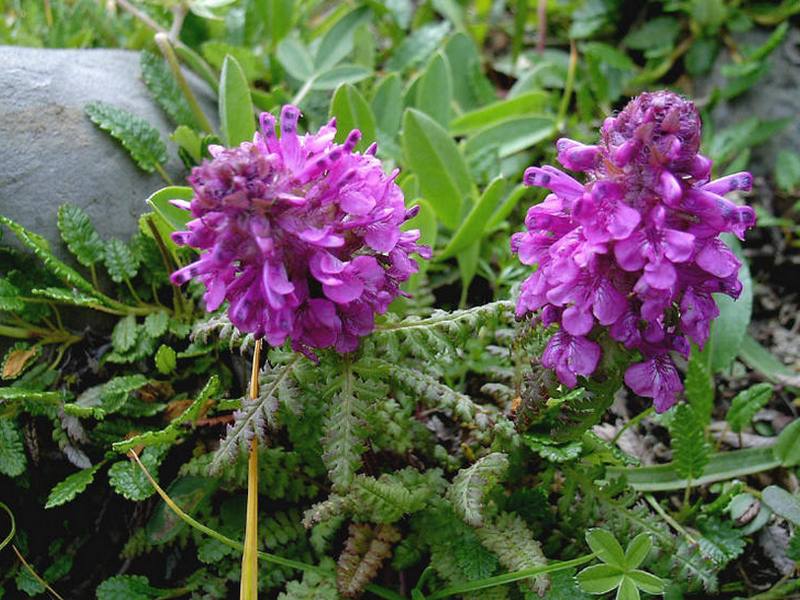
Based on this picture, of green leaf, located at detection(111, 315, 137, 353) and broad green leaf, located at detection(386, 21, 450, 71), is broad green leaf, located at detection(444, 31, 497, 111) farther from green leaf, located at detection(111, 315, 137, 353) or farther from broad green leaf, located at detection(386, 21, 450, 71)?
green leaf, located at detection(111, 315, 137, 353)

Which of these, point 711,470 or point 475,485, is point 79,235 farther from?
point 711,470

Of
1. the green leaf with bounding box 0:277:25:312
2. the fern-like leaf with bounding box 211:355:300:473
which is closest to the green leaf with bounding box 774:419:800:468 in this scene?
the fern-like leaf with bounding box 211:355:300:473

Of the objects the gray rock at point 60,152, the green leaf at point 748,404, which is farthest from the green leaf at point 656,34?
the gray rock at point 60,152

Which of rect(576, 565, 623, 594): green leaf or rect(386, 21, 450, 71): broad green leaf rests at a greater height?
rect(386, 21, 450, 71): broad green leaf

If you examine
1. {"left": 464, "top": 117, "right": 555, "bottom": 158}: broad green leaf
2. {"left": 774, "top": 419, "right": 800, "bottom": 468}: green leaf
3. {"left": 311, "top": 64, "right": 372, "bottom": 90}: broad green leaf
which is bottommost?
{"left": 774, "top": 419, "right": 800, "bottom": 468}: green leaf

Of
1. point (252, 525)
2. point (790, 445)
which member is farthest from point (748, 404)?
point (252, 525)

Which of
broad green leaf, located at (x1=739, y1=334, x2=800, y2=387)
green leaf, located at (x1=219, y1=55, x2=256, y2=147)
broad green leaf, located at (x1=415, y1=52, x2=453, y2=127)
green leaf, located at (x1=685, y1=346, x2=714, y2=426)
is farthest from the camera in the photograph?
broad green leaf, located at (x1=415, y1=52, x2=453, y2=127)

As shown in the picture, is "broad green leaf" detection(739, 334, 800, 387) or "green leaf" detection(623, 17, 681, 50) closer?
"broad green leaf" detection(739, 334, 800, 387)
